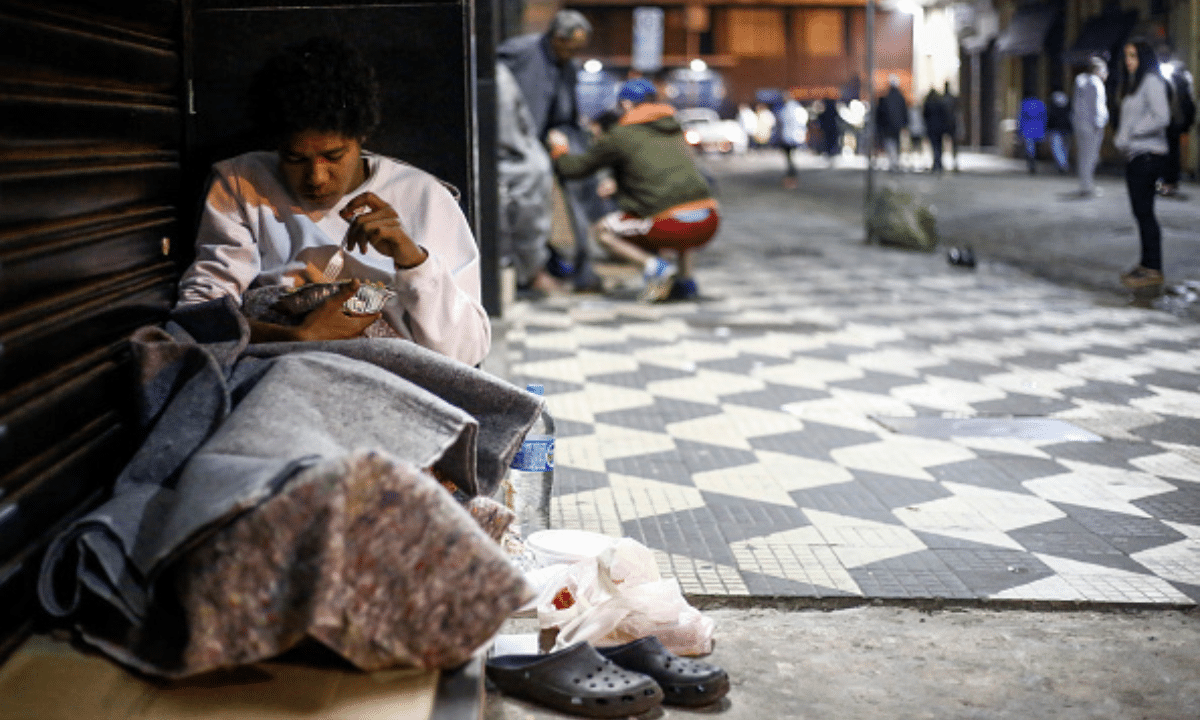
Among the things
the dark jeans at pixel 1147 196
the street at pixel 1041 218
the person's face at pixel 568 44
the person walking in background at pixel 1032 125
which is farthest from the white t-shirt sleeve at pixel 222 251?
the person walking in background at pixel 1032 125

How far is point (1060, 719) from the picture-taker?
284cm

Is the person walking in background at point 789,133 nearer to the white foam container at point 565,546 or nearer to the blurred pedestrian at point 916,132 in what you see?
the blurred pedestrian at point 916,132

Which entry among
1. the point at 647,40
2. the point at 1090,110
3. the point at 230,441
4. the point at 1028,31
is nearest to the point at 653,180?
the point at 230,441

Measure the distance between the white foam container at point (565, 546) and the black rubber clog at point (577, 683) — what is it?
43 centimetres

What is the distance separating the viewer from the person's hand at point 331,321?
9.89ft

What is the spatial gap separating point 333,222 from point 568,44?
682cm

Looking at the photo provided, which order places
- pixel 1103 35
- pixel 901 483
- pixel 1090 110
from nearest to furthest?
pixel 901 483
pixel 1090 110
pixel 1103 35

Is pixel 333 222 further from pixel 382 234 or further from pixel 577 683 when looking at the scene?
pixel 577 683

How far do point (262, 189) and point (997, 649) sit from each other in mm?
2157

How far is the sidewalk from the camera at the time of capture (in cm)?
385

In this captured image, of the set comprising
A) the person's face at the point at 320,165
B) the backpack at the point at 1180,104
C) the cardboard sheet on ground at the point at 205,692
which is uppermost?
the backpack at the point at 1180,104

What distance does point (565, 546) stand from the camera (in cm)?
341

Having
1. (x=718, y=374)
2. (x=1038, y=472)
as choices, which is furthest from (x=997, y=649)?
(x=718, y=374)

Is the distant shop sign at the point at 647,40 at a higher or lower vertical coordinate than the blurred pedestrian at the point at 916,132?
higher
